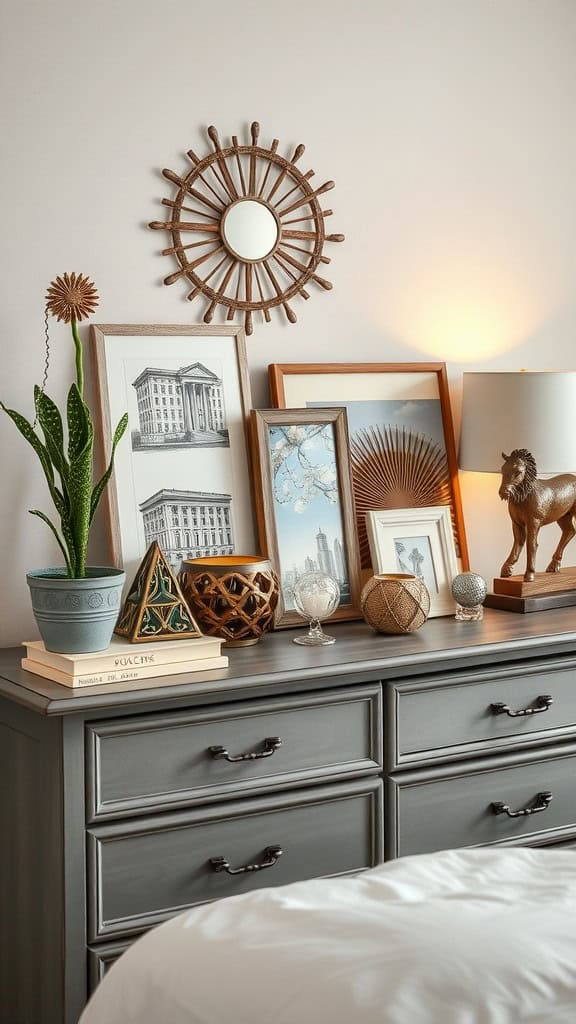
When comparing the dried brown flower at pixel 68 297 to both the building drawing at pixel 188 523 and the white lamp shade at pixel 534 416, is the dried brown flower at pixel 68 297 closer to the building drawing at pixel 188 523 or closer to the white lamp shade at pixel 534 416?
the building drawing at pixel 188 523

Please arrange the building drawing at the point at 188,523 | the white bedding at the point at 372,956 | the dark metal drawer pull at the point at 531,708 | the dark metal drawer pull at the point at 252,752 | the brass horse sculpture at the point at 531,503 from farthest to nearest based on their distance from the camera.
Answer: the brass horse sculpture at the point at 531,503
the building drawing at the point at 188,523
the dark metal drawer pull at the point at 531,708
the dark metal drawer pull at the point at 252,752
the white bedding at the point at 372,956

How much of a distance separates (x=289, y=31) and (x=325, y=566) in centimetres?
122

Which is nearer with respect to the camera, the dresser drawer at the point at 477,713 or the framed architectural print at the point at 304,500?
the dresser drawer at the point at 477,713

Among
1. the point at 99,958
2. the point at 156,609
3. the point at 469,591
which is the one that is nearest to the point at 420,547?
the point at 469,591

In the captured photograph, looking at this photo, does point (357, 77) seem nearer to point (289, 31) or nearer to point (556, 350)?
point (289, 31)

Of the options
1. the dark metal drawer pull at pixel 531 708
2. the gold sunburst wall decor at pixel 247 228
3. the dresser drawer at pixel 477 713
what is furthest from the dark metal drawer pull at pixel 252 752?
the gold sunburst wall decor at pixel 247 228

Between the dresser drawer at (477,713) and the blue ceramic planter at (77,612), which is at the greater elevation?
the blue ceramic planter at (77,612)

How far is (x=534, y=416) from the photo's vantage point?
2537 mm

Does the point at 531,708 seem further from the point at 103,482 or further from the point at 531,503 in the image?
the point at 103,482

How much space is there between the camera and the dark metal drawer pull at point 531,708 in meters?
2.17

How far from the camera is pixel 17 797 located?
1929 mm

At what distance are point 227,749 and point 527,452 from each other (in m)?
1.07

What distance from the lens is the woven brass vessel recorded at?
2.09 m

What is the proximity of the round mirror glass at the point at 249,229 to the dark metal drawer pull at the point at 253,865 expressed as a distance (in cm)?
127
